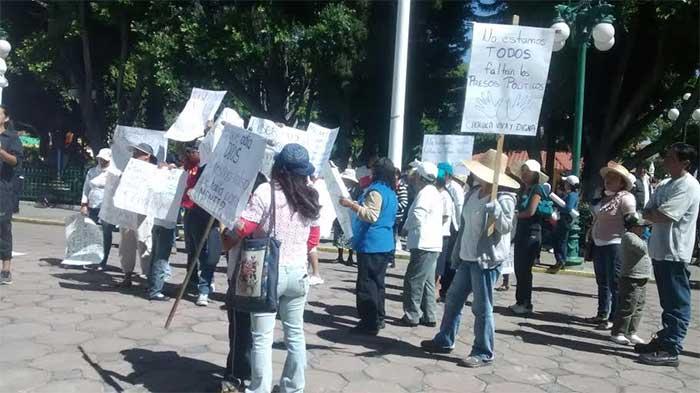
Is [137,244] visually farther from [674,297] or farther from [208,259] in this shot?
[674,297]

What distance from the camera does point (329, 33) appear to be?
16594 mm

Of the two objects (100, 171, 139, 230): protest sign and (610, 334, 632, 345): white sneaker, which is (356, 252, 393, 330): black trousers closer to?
(610, 334, 632, 345): white sneaker

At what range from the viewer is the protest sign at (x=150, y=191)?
7.04m

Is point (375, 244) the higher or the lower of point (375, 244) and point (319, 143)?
the lower

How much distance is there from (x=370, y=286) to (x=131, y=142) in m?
3.33

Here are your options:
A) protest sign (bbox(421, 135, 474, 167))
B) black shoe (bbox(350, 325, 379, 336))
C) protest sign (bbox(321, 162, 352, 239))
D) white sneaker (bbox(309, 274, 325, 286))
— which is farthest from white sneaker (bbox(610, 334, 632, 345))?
white sneaker (bbox(309, 274, 325, 286))

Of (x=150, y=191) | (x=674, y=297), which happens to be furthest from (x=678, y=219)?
(x=150, y=191)

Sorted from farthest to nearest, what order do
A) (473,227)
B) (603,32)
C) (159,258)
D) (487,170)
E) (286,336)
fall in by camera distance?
(603,32) < (159,258) < (487,170) < (473,227) < (286,336)

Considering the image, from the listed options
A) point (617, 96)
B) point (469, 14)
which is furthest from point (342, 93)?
point (617, 96)

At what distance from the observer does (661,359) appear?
609 centimetres

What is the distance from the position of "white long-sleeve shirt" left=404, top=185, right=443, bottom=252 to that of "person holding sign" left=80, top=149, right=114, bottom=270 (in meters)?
4.10

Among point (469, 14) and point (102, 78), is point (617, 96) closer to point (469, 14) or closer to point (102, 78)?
point (469, 14)

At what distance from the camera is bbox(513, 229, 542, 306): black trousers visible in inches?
312

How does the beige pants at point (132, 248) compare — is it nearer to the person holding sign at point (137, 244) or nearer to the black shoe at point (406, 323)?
the person holding sign at point (137, 244)
